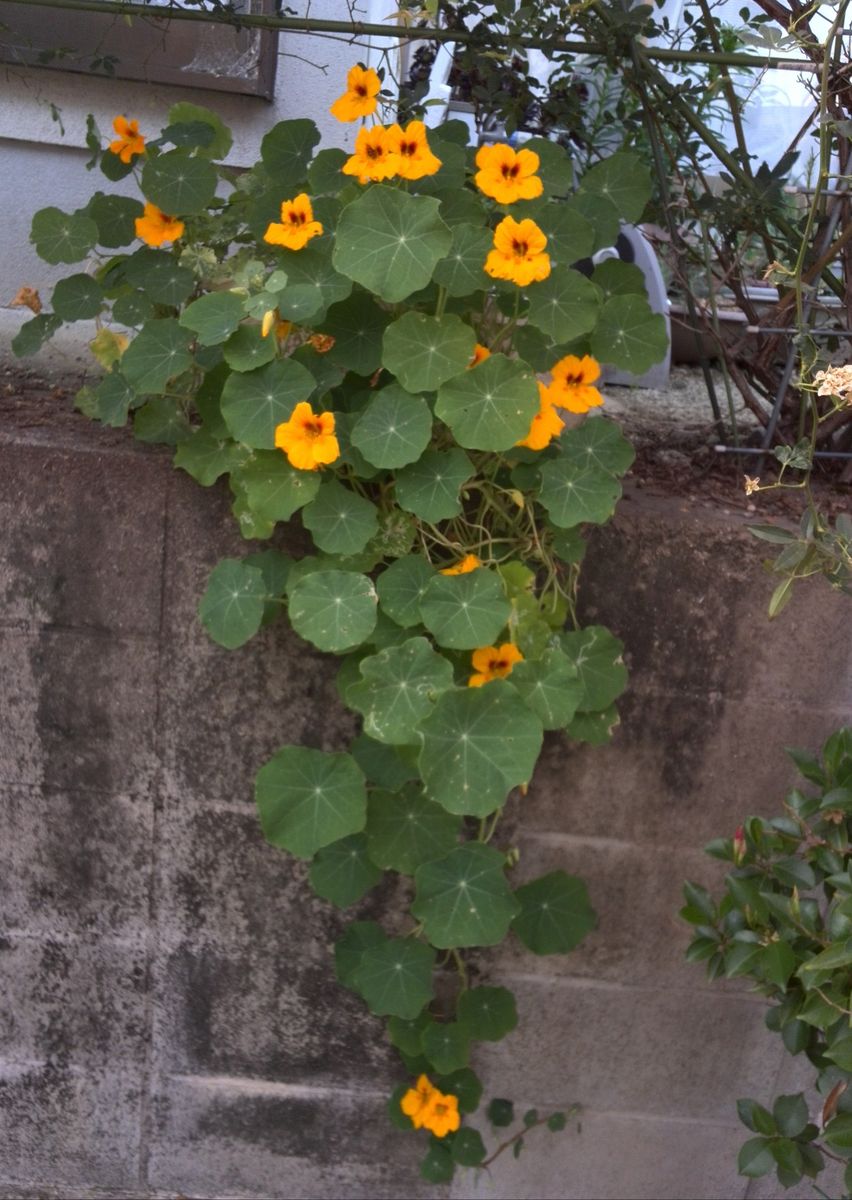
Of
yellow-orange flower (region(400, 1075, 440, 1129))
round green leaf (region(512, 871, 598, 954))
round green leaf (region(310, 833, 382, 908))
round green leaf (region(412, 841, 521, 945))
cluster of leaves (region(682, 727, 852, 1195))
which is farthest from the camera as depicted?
yellow-orange flower (region(400, 1075, 440, 1129))

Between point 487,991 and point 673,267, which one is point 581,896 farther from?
point 673,267

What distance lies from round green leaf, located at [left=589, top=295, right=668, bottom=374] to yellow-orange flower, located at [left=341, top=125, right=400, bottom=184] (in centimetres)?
42

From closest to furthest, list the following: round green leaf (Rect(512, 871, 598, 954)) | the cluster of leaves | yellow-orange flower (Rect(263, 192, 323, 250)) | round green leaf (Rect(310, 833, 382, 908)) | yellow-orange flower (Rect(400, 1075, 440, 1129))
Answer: the cluster of leaves
yellow-orange flower (Rect(263, 192, 323, 250))
round green leaf (Rect(310, 833, 382, 908))
round green leaf (Rect(512, 871, 598, 954))
yellow-orange flower (Rect(400, 1075, 440, 1129))

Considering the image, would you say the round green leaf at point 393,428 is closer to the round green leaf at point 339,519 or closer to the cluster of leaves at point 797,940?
the round green leaf at point 339,519

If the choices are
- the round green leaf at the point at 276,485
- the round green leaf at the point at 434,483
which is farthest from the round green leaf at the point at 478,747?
the round green leaf at the point at 276,485

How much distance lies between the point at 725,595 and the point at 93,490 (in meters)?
1.17

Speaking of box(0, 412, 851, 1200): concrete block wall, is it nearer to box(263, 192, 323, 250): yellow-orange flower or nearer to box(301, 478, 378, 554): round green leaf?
box(301, 478, 378, 554): round green leaf

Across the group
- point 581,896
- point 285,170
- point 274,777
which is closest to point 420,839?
point 274,777

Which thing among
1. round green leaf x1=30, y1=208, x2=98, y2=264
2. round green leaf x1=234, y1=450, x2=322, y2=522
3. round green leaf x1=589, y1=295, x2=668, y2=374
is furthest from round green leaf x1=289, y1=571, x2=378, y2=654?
round green leaf x1=30, y1=208, x2=98, y2=264

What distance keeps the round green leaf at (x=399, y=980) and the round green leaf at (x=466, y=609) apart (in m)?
0.69

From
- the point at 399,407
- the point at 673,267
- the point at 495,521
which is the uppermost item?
the point at 673,267

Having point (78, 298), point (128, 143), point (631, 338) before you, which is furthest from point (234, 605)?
point (128, 143)

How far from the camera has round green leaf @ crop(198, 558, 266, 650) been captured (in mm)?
1806

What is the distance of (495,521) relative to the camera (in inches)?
73.3
